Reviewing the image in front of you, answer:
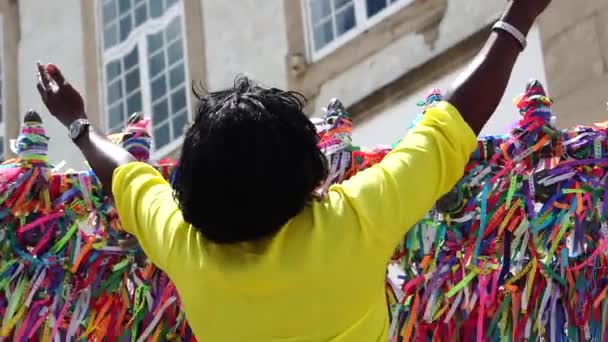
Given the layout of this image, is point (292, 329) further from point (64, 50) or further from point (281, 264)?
point (64, 50)

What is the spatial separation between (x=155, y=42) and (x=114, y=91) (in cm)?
39

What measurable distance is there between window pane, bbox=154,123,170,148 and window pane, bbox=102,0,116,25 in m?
1.11

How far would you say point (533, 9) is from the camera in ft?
7.73

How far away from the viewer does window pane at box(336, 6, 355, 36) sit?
8406 mm

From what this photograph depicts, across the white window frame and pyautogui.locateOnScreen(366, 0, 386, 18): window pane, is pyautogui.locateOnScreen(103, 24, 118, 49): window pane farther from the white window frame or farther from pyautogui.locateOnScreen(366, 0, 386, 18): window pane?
pyautogui.locateOnScreen(366, 0, 386, 18): window pane

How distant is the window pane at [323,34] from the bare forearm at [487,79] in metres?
6.21

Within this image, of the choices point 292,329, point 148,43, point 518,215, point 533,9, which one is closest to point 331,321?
point 292,329

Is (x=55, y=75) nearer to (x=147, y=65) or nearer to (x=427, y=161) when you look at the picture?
(x=427, y=161)

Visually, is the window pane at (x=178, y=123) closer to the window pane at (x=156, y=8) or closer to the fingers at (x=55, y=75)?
the window pane at (x=156, y=8)

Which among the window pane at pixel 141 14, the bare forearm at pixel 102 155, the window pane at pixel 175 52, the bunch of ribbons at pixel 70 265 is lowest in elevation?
the window pane at pixel 175 52

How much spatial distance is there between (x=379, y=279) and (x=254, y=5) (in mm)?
7052

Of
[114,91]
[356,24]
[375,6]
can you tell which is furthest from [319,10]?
[114,91]

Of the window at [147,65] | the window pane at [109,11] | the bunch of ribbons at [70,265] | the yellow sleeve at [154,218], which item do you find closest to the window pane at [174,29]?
the window at [147,65]

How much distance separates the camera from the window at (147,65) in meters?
9.42
